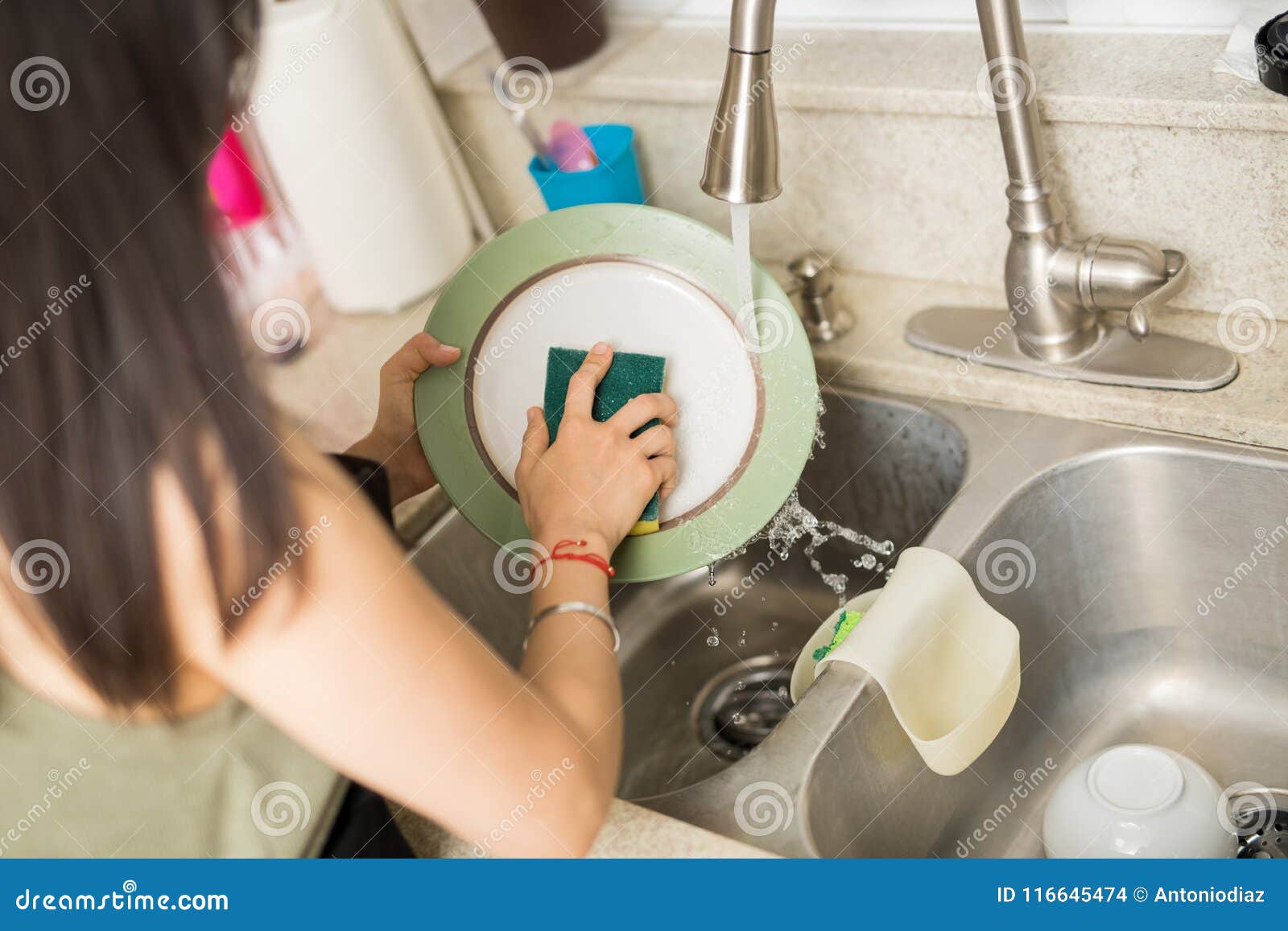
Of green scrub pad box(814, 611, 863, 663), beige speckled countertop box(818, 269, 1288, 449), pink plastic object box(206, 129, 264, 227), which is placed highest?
pink plastic object box(206, 129, 264, 227)

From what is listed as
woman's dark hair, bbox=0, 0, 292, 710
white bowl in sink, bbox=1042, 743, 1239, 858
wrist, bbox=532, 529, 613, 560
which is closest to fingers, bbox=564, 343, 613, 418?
wrist, bbox=532, 529, 613, 560

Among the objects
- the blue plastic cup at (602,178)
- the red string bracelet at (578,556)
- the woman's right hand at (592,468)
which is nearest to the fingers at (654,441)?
the woman's right hand at (592,468)

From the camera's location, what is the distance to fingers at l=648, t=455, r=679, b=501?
2.89ft

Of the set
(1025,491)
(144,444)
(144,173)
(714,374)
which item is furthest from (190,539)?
(1025,491)

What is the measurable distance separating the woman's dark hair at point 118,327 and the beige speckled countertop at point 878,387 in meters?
0.17

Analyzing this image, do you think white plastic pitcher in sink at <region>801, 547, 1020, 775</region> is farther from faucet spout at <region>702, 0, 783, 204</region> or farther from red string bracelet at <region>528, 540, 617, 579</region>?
faucet spout at <region>702, 0, 783, 204</region>

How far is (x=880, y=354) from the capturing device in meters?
1.03

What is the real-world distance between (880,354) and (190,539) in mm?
670

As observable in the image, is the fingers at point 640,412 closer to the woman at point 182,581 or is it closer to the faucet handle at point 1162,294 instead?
the woman at point 182,581

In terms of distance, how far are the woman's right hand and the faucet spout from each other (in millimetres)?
222

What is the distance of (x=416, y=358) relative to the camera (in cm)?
95

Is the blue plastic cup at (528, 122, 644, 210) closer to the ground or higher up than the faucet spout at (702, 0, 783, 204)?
closer to the ground

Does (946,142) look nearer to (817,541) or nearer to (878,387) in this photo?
(878,387)

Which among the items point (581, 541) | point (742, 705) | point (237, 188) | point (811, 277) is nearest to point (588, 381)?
point (581, 541)
